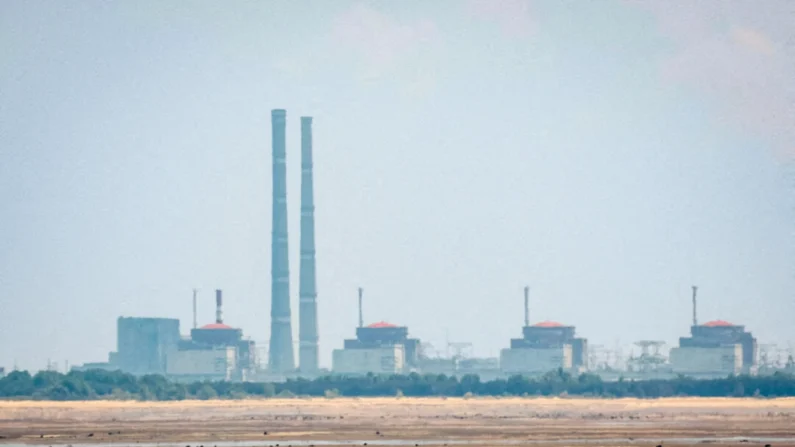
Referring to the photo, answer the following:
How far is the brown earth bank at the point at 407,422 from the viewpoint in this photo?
84.9 m

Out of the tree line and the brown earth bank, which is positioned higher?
the tree line

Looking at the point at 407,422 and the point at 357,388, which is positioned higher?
the point at 357,388

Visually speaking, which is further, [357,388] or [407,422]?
[357,388]

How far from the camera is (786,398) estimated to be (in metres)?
157

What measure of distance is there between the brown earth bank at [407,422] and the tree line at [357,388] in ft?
28.8

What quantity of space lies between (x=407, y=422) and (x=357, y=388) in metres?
63.4

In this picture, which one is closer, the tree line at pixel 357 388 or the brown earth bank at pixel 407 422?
the brown earth bank at pixel 407 422

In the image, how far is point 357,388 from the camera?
168625mm

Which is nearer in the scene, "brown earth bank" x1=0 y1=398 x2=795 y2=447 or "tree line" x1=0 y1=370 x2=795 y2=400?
"brown earth bank" x1=0 y1=398 x2=795 y2=447

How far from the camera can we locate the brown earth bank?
84.9 metres

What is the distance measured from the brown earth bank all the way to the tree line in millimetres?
8771

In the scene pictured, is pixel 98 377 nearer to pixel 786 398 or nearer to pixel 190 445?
→ pixel 786 398

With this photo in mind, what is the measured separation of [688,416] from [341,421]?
72.8 feet

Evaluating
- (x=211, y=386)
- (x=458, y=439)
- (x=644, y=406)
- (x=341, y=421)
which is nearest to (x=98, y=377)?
(x=211, y=386)
